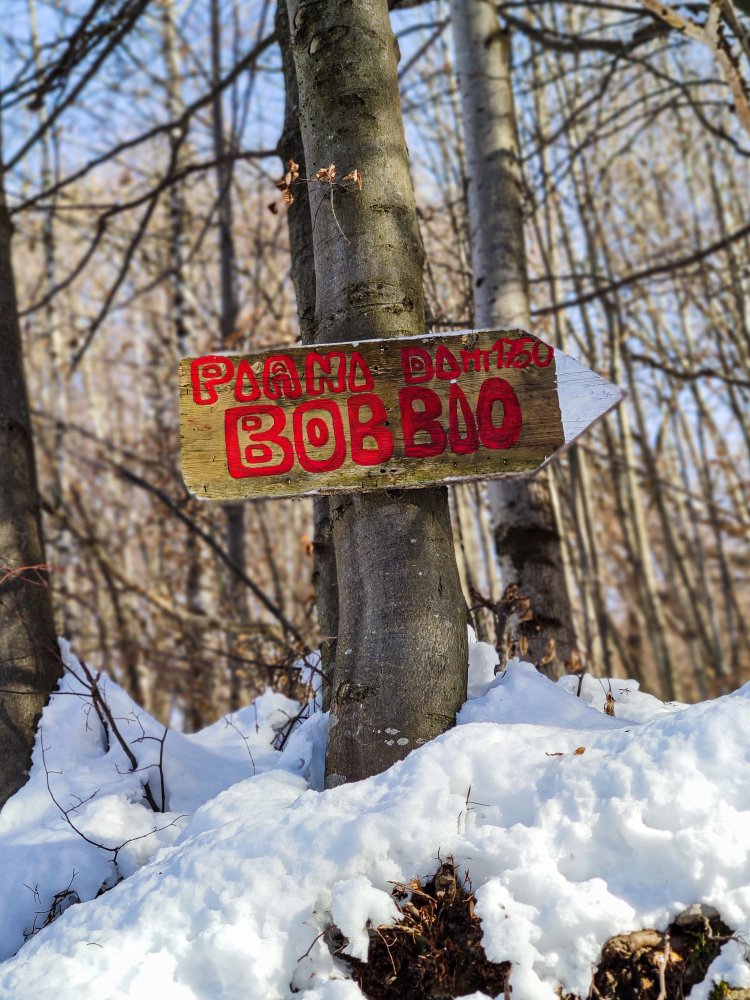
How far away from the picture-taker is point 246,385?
6.39 ft

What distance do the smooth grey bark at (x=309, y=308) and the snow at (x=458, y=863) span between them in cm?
56

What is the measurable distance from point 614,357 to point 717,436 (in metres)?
6.90

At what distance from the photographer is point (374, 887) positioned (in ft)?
5.03

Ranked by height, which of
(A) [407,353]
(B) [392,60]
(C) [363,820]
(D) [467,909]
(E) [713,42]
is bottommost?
(D) [467,909]

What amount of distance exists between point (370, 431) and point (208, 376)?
15.9 inches

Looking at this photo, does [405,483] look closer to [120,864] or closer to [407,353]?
[407,353]

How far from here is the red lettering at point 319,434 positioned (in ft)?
6.26

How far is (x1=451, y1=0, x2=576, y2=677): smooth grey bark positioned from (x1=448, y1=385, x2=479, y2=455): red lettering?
1309 mm

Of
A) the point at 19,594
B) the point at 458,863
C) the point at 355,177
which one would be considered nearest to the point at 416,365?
the point at 355,177

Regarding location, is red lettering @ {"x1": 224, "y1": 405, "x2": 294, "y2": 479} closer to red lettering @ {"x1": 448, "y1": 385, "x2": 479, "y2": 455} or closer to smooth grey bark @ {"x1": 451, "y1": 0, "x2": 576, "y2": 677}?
red lettering @ {"x1": 448, "y1": 385, "x2": 479, "y2": 455}

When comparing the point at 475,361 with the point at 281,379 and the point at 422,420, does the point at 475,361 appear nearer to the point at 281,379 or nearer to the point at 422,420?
the point at 422,420

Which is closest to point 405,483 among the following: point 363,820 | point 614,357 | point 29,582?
point 363,820

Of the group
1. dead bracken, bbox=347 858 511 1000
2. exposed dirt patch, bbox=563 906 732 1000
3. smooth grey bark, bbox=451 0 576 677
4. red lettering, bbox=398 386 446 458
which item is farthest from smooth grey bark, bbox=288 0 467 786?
smooth grey bark, bbox=451 0 576 677

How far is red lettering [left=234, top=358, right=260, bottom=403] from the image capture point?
194 centimetres
